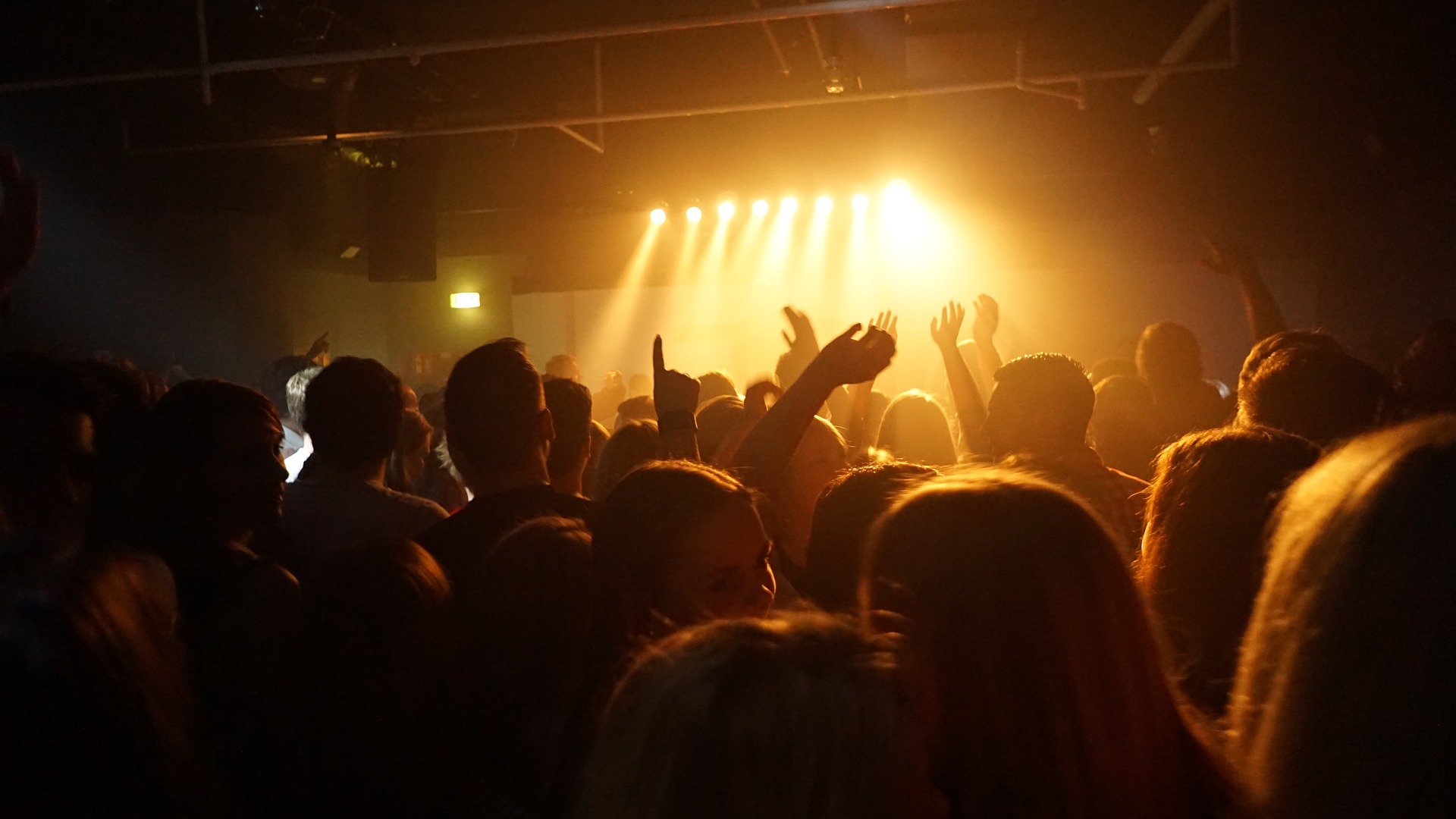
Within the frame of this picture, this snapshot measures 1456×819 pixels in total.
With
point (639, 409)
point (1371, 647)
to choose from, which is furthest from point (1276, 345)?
point (639, 409)

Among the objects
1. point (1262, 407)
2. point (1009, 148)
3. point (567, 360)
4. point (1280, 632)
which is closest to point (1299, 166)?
point (1009, 148)

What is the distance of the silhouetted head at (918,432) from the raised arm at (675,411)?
1.19 m

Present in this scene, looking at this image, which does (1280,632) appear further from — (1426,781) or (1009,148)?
(1009,148)

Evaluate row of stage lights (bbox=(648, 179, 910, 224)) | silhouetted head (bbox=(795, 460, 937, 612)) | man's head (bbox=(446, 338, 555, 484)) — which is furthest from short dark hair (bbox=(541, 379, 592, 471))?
row of stage lights (bbox=(648, 179, 910, 224))

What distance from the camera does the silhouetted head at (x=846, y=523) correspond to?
208 cm

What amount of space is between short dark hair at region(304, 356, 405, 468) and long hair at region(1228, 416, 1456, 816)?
7.22 ft

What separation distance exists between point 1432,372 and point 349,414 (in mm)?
3400

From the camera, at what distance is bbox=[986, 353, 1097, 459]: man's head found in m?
2.92

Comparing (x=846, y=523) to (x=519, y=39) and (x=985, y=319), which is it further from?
(x=519, y=39)

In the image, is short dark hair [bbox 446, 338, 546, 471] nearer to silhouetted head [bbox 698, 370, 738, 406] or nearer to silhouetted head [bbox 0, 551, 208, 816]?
silhouetted head [bbox 0, 551, 208, 816]

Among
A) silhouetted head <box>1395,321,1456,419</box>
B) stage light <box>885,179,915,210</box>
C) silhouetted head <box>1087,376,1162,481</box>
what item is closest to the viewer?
silhouetted head <box>1395,321,1456,419</box>

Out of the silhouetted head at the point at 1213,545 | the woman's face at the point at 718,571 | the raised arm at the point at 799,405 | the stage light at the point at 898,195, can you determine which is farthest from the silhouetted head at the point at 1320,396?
the stage light at the point at 898,195

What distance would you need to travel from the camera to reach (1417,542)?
3.00ft

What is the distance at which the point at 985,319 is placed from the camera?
207 inches
